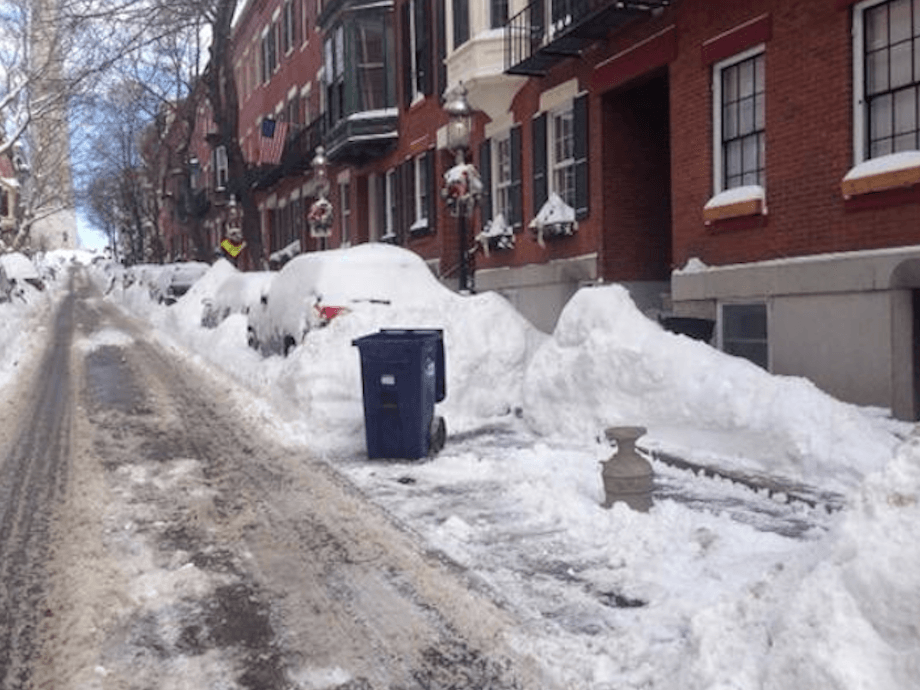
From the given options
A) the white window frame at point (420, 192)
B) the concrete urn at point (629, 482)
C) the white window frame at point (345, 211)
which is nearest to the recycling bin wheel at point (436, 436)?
the concrete urn at point (629, 482)

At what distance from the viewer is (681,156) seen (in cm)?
1230

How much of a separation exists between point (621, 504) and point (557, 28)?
389 inches

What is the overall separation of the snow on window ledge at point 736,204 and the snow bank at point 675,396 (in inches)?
75.1

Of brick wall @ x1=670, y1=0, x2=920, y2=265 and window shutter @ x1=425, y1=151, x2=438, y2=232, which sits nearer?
brick wall @ x1=670, y1=0, x2=920, y2=265

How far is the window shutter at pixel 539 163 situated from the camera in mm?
15898

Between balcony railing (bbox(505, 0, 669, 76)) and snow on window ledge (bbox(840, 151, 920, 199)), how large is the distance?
4.17 metres

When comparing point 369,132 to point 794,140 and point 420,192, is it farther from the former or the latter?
point 794,140

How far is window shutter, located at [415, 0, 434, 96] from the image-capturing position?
827 inches

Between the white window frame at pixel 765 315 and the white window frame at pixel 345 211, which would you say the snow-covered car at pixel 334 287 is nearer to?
the white window frame at pixel 765 315

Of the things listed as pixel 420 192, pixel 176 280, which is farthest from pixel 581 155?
pixel 176 280

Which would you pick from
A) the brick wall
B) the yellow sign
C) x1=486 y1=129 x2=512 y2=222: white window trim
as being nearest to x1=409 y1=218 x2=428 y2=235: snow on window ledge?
x1=486 y1=129 x2=512 y2=222: white window trim

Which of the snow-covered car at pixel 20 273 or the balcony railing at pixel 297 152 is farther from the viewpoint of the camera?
the snow-covered car at pixel 20 273

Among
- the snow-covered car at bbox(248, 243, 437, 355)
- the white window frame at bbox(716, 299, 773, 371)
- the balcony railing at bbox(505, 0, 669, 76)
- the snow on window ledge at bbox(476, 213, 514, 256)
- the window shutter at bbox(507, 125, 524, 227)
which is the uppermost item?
the balcony railing at bbox(505, 0, 669, 76)

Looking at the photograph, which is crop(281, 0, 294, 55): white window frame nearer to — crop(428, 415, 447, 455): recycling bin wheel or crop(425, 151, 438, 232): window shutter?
crop(425, 151, 438, 232): window shutter
